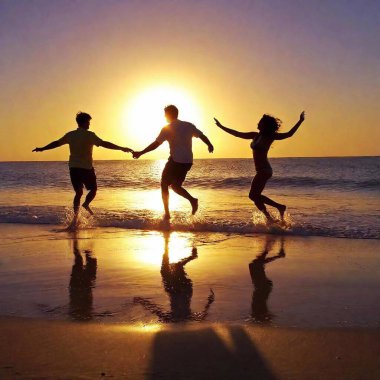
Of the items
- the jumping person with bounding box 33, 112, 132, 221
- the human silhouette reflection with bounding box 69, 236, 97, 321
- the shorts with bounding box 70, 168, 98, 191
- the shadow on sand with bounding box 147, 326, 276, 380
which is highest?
the jumping person with bounding box 33, 112, 132, 221

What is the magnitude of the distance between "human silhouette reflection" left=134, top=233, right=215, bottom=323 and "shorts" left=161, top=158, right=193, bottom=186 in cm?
402

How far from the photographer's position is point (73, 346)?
2.70m

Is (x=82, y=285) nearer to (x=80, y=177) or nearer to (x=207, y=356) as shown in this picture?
(x=207, y=356)

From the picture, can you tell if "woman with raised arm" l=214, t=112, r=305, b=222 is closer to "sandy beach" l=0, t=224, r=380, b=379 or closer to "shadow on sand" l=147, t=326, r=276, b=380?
"sandy beach" l=0, t=224, r=380, b=379

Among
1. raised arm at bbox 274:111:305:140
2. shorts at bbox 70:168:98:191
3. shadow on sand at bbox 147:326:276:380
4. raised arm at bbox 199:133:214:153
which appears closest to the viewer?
shadow on sand at bbox 147:326:276:380

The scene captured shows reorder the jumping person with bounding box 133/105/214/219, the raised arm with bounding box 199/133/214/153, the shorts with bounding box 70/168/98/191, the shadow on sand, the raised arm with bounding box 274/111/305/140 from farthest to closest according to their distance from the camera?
the shorts with bounding box 70/168/98/191, the raised arm with bounding box 199/133/214/153, the jumping person with bounding box 133/105/214/219, the raised arm with bounding box 274/111/305/140, the shadow on sand

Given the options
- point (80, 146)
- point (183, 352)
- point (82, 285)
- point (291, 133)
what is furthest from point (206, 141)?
point (183, 352)

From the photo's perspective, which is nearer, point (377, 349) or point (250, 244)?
point (377, 349)

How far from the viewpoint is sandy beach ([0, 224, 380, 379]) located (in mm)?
2447

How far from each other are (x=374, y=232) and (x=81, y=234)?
15.5 feet

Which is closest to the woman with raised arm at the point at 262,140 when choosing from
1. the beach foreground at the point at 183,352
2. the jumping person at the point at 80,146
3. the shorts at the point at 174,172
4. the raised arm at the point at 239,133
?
the raised arm at the point at 239,133

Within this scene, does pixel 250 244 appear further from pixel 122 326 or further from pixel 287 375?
pixel 287 375

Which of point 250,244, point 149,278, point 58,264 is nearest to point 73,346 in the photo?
point 149,278

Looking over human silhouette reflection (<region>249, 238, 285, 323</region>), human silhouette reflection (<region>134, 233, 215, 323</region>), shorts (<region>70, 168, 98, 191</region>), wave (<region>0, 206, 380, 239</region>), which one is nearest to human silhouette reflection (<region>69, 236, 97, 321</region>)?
human silhouette reflection (<region>134, 233, 215, 323</region>)
